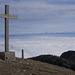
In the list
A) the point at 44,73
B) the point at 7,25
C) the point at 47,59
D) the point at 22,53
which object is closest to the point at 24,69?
the point at 44,73

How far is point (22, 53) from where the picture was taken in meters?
23.8

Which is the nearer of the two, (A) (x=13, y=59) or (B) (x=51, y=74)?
(B) (x=51, y=74)

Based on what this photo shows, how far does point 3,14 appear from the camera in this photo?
2014 centimetres

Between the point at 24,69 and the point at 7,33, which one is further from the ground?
the point at 7,33

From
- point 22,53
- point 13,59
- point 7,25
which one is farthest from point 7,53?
point 22,53

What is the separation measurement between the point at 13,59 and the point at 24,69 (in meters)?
3.98

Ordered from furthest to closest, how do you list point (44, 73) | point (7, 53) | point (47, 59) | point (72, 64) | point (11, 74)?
point (47, 59) < point (72, 64) < point (7, 53) < point (44, 73) < point (11, 74)

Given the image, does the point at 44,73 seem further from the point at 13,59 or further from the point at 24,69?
the point at 13,59

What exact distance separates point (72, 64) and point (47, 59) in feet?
11.8

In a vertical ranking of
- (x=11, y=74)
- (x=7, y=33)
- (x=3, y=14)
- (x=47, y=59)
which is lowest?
(x=47, y=59)

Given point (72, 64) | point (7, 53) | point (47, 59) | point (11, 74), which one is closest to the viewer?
point (11, 74)

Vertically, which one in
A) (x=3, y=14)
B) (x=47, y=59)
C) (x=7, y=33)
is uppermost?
(x=3, y=14)

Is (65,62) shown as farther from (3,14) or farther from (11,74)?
(11,74)

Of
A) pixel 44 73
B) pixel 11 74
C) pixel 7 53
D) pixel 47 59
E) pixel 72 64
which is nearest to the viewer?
pixel 11 74
